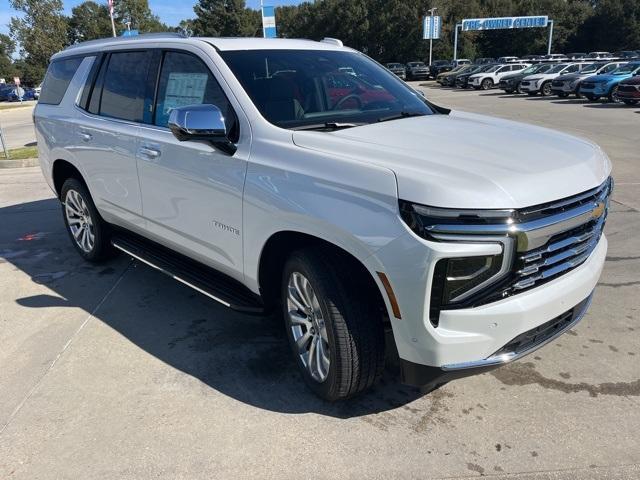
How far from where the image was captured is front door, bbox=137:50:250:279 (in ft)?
10.4

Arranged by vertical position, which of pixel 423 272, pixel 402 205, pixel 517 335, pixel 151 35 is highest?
pixel 151 35

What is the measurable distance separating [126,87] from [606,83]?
23243mm

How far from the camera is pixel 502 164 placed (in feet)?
8.14

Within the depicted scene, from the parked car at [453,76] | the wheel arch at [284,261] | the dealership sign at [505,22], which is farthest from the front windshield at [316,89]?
the dealership sign at [505,22]

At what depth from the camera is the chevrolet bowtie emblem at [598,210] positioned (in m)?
2.68

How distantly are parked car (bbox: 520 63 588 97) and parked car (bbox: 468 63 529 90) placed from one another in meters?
7.29

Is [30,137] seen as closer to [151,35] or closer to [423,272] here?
[151,35]

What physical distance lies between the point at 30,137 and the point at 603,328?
18887 mm

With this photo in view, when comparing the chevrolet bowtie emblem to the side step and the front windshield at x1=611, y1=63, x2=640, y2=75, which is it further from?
the front windshield at x1=611, y1=63, x2=640, y2=75

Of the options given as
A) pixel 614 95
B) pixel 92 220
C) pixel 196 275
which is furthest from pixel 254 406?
pixel 614 95

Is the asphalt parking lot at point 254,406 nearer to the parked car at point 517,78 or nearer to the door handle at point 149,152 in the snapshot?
the door handle at point 149,152

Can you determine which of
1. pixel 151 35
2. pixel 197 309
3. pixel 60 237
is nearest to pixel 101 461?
pixel 197 309

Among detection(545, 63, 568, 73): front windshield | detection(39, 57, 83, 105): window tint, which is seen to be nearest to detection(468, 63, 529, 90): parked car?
detection(545, 63, 568, 73): front windshield

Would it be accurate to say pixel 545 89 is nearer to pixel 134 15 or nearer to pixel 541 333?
pixel 541 333
